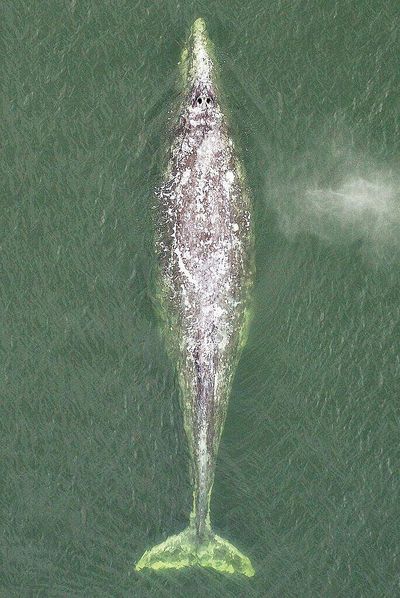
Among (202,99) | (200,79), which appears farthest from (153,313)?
(200,79)

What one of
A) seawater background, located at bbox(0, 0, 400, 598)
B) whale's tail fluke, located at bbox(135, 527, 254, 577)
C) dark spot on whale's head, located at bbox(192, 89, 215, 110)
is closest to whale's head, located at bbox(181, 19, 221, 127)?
dark spot on whale's head, located at bbox(192, 89, 215, 110)

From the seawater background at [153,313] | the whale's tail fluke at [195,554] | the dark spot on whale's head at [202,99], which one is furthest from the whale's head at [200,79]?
the whale's tail fluke at [195,554]

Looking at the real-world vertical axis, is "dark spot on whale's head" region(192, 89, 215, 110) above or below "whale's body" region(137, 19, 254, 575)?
above

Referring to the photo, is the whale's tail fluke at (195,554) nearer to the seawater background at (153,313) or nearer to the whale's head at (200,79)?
the seawater background at (153,313)

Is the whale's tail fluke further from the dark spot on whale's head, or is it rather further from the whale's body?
the dark spot on whale's head

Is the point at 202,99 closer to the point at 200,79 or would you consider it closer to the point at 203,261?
the point at 200,79

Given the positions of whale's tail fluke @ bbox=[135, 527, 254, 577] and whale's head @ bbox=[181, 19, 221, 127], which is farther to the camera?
whale's tail fluke @ bbox=[135, 527, 254, 577]

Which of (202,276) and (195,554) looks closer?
(202,276)
